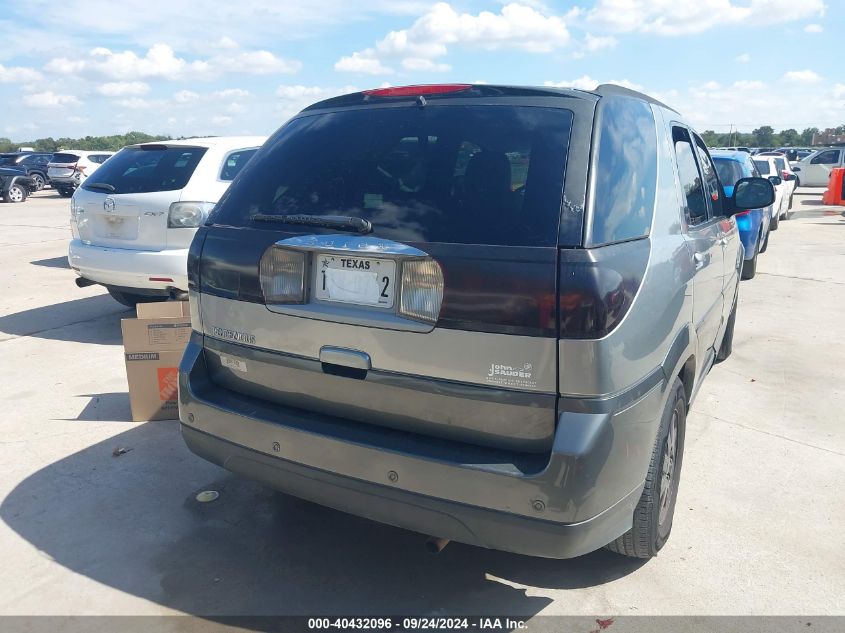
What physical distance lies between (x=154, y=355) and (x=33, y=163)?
98.2 ft

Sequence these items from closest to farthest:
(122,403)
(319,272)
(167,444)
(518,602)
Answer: (319,272) → (518,602) → (167,444) → (122,403)

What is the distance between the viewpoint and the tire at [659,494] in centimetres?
288

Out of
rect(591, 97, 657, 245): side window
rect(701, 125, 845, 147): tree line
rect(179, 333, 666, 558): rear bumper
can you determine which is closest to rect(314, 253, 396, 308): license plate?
rect(179, 333, 666, 558): rear bumper

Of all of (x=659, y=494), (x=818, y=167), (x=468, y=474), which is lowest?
(x=659, y=494)

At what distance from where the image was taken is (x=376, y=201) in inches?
105

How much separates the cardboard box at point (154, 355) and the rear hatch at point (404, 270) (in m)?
1.66

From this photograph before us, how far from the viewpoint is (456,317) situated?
2.41 metres

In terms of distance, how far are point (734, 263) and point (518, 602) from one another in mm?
3177

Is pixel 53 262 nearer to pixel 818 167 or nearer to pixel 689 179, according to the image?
pixel 689 179

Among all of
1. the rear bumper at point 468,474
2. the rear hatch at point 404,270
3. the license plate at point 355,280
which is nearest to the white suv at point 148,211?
the rear hatch at point 404,270

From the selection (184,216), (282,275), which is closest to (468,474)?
(282,275)

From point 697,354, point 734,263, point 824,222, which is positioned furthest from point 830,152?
point 697,354

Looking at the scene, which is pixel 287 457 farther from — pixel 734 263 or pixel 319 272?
pixel 734 263

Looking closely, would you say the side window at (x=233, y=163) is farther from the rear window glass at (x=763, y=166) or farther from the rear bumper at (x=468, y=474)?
the rear window glass at (x=763, y=166)
